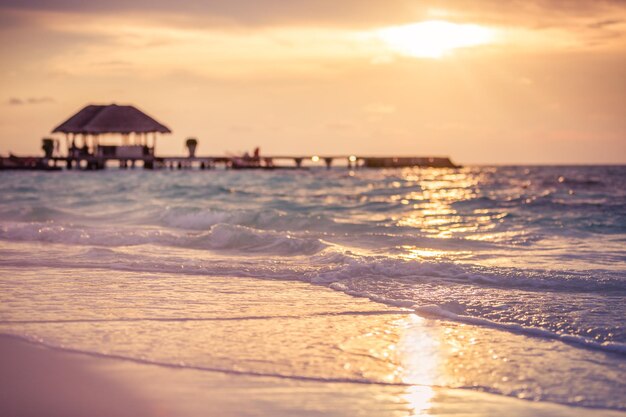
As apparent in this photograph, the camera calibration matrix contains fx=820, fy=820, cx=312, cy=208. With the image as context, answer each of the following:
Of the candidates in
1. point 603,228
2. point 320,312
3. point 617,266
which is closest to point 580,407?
point 320,312

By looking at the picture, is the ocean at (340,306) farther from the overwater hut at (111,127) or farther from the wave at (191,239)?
the overwater hut at (111,127)

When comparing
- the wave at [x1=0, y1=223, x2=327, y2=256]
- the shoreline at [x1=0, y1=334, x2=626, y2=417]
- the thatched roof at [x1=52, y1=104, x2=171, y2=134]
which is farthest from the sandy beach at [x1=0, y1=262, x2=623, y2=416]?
the thatched roof at [x1=52, y1=104, x2=171, y2=134]

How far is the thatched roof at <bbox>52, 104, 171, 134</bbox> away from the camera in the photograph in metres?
53.7

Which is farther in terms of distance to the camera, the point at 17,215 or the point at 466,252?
the point at 17,215

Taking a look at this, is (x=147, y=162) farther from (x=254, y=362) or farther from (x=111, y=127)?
(x=254, y=362)

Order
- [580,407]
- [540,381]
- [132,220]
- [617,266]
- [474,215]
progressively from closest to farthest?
[580,407] → [540,381] → [617,266] → [132,220] → [474,215]

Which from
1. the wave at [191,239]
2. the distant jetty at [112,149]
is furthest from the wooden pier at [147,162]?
the wave at [191,239]

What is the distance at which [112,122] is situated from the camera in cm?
5372

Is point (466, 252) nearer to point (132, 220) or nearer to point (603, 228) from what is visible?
point (603, 228)

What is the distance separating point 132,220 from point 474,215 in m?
8.01

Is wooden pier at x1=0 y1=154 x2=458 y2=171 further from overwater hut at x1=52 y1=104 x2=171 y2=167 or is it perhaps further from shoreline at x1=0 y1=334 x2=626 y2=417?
shoreline at x1=0 y1=334 x2=626 y2=417

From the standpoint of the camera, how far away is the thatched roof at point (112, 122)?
53656 millimetres

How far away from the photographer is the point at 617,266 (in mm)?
9531

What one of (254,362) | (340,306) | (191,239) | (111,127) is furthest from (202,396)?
(111,127)
